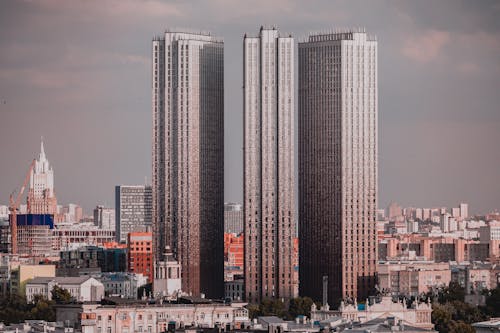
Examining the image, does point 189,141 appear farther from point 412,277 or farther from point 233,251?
point 233,251

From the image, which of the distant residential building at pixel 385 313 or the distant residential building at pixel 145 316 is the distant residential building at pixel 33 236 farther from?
the distant residential building at pixel 145 316

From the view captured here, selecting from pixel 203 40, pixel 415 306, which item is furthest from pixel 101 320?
pixel 203 40

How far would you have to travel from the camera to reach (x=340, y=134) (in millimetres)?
136625

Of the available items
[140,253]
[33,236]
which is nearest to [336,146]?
[140,253]

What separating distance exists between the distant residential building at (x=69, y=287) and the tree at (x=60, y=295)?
53 cm

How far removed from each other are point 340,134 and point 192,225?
400 inches

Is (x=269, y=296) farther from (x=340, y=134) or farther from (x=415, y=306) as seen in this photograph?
(x=415, y=306)

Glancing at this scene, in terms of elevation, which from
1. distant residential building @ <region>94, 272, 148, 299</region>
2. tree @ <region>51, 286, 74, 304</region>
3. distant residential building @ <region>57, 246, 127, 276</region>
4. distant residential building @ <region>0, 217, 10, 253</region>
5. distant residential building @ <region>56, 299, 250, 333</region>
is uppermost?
distant residential building @ <region>0, 217, 10, 253</region>

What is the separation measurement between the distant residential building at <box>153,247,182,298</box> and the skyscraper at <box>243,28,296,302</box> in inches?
248

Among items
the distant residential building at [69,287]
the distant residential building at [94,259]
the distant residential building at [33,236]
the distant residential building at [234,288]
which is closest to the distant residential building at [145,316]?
the distant residential building at [69,287]

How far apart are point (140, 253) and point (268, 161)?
2815cm

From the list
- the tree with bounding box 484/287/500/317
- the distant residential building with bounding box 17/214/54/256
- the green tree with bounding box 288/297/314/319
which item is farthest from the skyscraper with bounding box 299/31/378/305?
the distant residential building with bounding box 17/214/54/256

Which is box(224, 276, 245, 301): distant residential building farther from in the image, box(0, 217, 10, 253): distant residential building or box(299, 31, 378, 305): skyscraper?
box(0, 217, 10, 253): distant residential building

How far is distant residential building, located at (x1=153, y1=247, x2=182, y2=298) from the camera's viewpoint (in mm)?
120056
